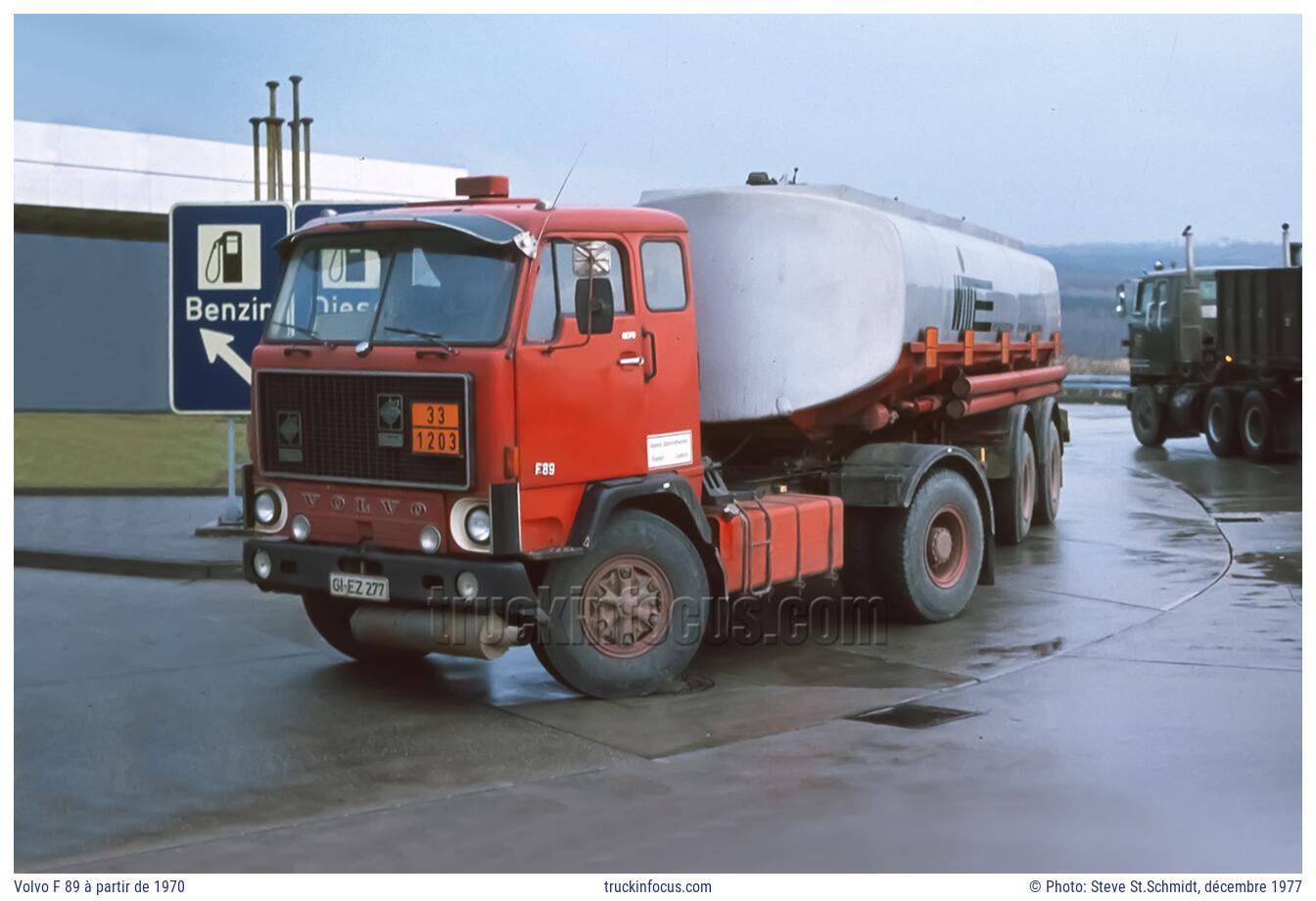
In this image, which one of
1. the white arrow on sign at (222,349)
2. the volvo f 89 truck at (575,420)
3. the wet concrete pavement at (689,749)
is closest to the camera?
the wet concrete pavement at (689,749)

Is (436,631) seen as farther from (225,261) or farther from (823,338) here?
(225,261)

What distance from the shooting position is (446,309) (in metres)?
8.82

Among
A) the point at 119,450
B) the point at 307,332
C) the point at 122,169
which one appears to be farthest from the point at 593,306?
the point at 122,169

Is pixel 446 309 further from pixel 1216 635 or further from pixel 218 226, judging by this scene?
pixel 218 226

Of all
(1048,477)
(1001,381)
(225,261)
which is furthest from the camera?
(1048,477)

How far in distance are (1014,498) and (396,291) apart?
7.76 m

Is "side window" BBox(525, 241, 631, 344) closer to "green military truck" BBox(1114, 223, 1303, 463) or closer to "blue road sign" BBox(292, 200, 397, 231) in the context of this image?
"blue road sign" BBox(292, 200, 397, 231)

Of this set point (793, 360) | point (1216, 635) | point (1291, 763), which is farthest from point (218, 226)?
point (1291, 763)

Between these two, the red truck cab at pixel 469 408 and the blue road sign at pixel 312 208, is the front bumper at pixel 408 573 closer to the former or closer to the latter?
the red truck cab at pixel 469 408

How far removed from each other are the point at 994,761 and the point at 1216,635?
3.76 m

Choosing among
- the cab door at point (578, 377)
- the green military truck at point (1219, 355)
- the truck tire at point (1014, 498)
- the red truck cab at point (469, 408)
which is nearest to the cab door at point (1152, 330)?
the green military truck at point (1219, 355)

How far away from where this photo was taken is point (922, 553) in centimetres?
1130

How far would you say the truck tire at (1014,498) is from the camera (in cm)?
1505

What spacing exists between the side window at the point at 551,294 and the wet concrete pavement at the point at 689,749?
6.50 feet
